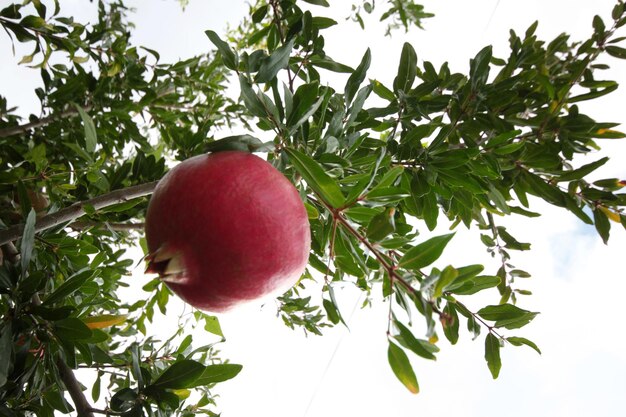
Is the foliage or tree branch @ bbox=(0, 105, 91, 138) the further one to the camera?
tree branch @ bbox=(0, 105, 91, 138)

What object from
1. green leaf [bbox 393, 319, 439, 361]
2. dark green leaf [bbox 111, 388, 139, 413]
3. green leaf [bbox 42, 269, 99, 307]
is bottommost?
dark green leaf [bbox 111, 388, 139, 413]

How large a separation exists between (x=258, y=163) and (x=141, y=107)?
51.1 inches

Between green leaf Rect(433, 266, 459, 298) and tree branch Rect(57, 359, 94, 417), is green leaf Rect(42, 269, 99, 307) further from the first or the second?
green leaf Rect(433, 266, 459, 298)

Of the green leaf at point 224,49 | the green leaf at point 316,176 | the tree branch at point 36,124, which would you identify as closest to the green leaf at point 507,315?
the green leaf at point 316,176

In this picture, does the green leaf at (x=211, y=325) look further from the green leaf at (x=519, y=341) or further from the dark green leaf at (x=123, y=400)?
the green leaf at (x=519, y=341)

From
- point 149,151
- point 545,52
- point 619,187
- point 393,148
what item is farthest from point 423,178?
point 149,151

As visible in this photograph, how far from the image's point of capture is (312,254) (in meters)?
0.97

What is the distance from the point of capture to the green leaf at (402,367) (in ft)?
1.97

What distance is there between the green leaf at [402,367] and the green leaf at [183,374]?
0.38 metres

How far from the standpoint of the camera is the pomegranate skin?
50 centimetres

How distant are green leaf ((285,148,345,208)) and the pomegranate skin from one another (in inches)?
2.5

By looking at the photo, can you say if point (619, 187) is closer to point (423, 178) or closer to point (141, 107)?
point (423, 178)

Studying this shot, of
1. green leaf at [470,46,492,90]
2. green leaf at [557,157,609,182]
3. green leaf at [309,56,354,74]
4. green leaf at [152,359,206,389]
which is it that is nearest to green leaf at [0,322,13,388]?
green leaf at [152,359,206,389]

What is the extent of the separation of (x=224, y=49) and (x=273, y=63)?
0.38ft
